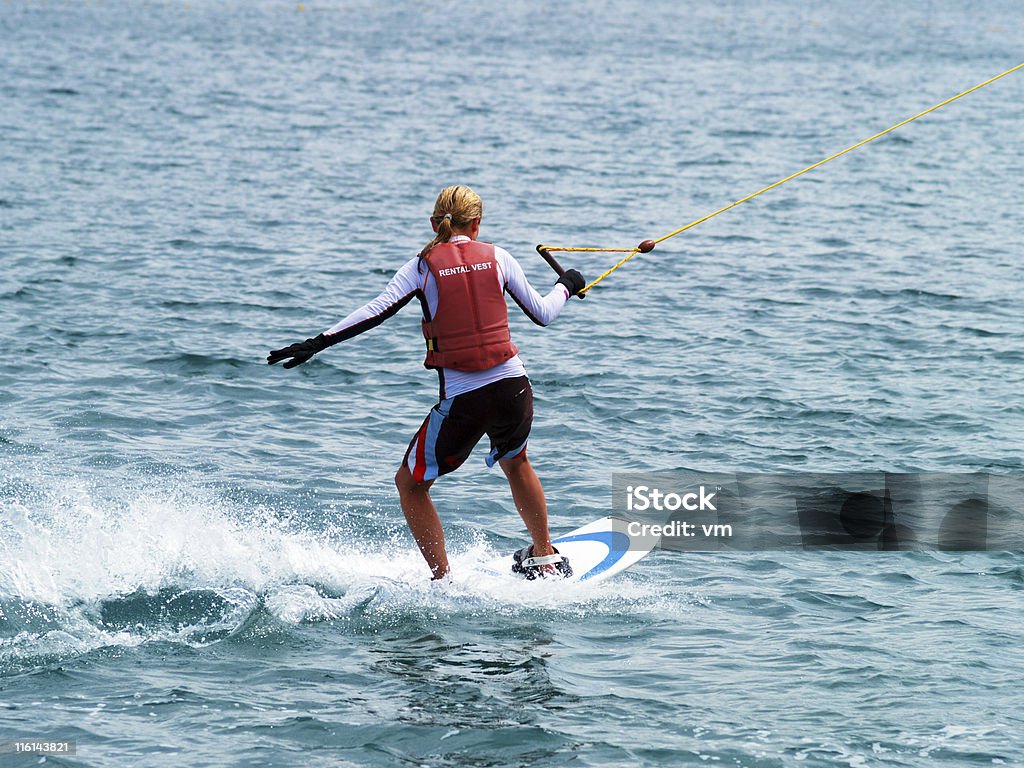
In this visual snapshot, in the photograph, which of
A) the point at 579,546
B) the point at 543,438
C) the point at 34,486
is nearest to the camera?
the point at 579,546

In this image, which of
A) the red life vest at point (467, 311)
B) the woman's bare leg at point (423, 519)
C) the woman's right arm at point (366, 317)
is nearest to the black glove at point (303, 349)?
the woman's right arm at point (366, 317)

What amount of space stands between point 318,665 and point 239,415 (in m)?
5.36

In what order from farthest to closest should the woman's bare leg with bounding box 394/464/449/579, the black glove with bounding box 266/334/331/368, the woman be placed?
the woman's bare leg with bounding box 394/464/449/579, the woman, the black glove with bounding box 266/334/331/368

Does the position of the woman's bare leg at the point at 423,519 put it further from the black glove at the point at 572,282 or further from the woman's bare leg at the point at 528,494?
the black glove at the point at 572,282

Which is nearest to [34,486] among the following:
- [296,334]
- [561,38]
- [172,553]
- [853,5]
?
[172,553]

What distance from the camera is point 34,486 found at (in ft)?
33.5

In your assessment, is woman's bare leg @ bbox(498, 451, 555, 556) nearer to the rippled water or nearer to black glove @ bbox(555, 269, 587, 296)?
the rippled water

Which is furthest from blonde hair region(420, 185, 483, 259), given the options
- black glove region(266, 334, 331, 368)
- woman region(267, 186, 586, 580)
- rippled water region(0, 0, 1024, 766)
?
rippled water region(0, 0, 1024, 766)

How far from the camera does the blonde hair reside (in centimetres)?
784

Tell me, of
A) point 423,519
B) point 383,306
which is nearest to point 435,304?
point 383,306

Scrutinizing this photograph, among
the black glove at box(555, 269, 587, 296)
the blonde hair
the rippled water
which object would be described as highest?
the blonde hair

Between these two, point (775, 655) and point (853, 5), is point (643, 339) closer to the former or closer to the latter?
point (775, 655)

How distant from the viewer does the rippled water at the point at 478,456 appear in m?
6.97

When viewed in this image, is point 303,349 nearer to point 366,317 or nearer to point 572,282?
point 366,317
